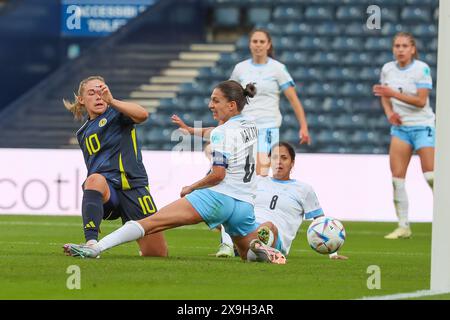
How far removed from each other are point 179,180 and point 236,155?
7.96 metres

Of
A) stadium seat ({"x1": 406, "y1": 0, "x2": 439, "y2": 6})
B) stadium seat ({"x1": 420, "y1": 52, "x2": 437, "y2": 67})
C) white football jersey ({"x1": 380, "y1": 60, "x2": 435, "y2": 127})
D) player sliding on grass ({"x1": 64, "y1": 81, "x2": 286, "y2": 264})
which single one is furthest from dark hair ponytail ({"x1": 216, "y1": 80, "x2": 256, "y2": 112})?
stadium seat ({"x1": 406, "y1": 0, "x2": 439, "y2": 6})

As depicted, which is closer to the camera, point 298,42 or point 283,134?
point 283,134

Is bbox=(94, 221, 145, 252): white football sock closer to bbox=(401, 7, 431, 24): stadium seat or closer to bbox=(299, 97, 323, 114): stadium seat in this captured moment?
bbox=(299, 97, 323, 114): stadium seat

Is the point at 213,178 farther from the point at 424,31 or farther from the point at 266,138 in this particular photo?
the point at 424,31

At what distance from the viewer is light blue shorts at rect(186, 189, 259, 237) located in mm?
8578

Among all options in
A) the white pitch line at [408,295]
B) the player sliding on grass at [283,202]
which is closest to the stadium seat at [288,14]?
the player sliding on grass at [283,202]

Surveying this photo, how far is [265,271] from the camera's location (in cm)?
826

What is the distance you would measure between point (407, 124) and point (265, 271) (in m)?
5.07

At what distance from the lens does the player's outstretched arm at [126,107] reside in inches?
343

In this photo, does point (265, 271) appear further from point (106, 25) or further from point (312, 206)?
point (106, 25)

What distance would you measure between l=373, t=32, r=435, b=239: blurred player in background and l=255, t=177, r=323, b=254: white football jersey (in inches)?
131

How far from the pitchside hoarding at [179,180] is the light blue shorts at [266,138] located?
4.31 metres

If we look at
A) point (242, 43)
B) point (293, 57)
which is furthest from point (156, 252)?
point (242, 43)
